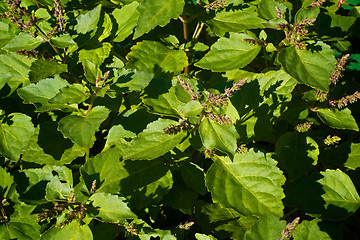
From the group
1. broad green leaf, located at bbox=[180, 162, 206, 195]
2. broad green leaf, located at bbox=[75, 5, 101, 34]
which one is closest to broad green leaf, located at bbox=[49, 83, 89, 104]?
broad green leaf, located at bbox=[75, 5, 101, 34]

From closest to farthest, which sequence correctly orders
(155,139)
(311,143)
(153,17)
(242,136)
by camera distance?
(155,139) < (242,136) < (153,17) < (311,143)

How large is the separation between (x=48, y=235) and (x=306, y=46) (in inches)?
68.1

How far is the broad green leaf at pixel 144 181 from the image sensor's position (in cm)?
226

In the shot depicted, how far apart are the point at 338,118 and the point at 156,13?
1.31m

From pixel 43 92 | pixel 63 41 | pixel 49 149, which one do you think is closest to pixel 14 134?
pixel 49 149

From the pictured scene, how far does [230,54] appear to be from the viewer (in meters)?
2.55

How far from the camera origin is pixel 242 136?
2260 mm

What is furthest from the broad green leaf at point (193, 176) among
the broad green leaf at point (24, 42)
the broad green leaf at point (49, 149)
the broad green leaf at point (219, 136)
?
the broad green leaf at point (24, 42)

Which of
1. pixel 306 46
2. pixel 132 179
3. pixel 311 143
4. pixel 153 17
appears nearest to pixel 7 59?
pixel 153 17

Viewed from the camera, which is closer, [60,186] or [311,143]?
[60,186]

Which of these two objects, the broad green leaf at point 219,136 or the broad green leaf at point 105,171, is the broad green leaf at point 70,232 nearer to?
the broad green leaf at point 105,171

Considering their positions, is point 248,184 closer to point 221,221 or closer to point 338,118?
point 221,221

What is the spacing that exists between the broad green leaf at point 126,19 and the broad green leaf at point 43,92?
63cm

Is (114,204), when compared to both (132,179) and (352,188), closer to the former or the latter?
(132,179)
